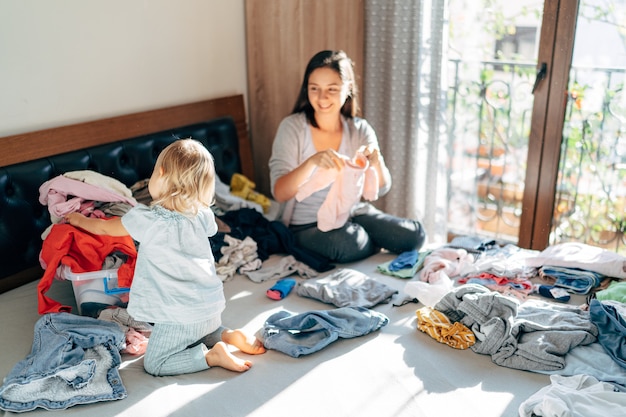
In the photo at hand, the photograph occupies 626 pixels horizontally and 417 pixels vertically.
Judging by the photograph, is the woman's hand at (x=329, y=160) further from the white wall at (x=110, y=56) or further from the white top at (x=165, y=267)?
the white wall at (x=110, y=56)

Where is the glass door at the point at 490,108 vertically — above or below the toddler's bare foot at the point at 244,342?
above

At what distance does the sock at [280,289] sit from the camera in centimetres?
239

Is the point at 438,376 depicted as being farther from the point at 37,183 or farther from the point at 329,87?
the point at 37,183

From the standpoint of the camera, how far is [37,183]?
2400 millimetres

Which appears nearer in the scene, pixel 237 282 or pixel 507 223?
pixel 237 282

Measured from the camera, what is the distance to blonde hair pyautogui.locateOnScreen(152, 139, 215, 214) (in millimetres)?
1874

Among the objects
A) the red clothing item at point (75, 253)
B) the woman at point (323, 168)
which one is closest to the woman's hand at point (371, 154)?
the woman at point (323, 168)

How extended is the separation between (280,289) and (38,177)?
1.00 meters

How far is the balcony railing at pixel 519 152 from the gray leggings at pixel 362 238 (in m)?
0.83

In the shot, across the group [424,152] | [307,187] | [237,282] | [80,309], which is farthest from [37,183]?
[424,152]

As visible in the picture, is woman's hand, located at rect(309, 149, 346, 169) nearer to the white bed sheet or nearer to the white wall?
the white bed sheet

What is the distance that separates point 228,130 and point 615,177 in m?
1.90

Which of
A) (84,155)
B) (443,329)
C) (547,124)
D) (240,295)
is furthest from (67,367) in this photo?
(547,124)

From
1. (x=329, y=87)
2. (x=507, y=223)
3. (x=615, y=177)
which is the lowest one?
(x=507, y=223)
